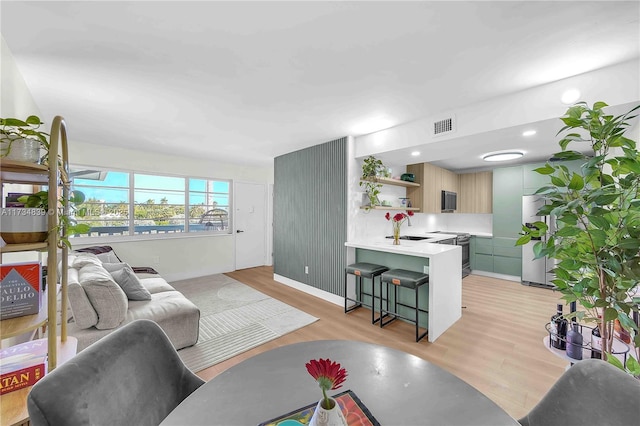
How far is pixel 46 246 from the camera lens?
1.20 m

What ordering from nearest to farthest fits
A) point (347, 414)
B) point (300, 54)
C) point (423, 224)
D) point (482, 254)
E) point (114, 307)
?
point (347, 414) < point (300, 54) < point (114, 307) < point (482, 254) < point (423, 224)

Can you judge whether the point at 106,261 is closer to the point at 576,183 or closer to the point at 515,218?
the point at 576,183

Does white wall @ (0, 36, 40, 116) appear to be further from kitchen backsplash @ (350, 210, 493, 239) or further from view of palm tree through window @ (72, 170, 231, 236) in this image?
kitchen backsplash @ (350, 210, 493, 239)

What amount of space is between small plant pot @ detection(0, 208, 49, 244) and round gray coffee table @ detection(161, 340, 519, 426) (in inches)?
41.2

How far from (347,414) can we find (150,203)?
5.38 m

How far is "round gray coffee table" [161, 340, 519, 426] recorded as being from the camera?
0.80 metres

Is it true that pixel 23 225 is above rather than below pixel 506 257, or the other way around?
above

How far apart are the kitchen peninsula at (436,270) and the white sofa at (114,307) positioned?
2.21 m

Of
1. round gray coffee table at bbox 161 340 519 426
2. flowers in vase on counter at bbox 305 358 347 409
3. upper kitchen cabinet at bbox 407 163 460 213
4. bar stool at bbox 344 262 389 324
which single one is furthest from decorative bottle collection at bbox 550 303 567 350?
upper kitchen cabinet at bbox 407 163 460 213

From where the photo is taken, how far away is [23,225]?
1.13 metres

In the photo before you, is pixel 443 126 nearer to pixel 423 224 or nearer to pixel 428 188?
pixel 428 188

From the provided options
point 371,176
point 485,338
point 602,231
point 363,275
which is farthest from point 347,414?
point 371,176

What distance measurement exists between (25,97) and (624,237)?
432 centimetres

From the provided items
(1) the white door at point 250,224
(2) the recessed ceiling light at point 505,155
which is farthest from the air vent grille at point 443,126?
(1) the white door at point 250,224
